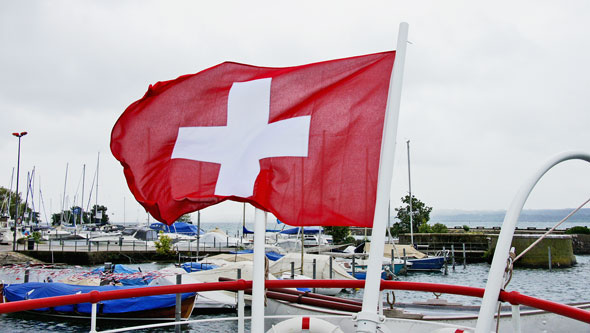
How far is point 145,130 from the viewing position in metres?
4.57

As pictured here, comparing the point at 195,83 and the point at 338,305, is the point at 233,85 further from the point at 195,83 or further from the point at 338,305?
the point at 338,305

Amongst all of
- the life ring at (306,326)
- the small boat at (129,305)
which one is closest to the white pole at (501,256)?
the life ring at (306,326)

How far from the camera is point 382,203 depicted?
134 inches

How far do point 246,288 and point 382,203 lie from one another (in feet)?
5.45

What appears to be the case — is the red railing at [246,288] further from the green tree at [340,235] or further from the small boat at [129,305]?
the green tree at [340,235]

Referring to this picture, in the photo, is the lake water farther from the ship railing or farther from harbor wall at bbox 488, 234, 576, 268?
the ship railing

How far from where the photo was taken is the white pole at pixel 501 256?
3.16m

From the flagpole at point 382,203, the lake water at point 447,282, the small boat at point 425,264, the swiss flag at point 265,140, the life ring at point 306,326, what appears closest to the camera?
the flagpole at point 382,203

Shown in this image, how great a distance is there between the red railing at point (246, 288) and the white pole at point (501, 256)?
0.35 metres

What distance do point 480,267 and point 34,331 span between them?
1360 inches

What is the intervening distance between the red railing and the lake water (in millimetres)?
12792

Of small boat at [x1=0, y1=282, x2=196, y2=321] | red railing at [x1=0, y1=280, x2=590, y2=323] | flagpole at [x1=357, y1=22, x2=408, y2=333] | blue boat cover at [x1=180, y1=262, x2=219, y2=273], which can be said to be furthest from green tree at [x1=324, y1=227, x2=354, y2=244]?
flagpole at [x1=357, y1=22, x2=408, y2=333]

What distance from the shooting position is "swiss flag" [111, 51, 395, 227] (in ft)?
13.7

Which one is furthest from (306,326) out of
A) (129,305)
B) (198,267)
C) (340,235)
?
(340,235)
